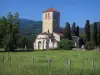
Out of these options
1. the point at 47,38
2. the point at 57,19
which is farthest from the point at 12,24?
the point at 57,19

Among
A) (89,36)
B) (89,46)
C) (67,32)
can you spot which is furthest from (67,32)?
(89,46)

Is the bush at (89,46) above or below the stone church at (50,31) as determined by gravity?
below

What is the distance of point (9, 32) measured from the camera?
150 feet

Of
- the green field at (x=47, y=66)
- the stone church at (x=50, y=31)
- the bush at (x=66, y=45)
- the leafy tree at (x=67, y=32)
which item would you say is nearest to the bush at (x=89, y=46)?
the bush at (x=66, y=45)

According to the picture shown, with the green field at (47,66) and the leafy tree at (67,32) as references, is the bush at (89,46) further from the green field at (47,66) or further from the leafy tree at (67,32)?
the green field at (47,66)

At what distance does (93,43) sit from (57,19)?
42454mm

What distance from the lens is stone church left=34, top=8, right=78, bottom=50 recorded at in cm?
12281

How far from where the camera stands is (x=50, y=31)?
446 ft

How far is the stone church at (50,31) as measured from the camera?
123 metres

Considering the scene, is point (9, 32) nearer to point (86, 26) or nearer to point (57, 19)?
point (86, 26)

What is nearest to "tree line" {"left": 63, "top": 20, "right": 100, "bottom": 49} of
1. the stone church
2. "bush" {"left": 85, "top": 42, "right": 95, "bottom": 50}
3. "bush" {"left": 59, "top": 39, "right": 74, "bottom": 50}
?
"bush" {"left": 85, "top": 42, "right": 95, "bottom": 50}

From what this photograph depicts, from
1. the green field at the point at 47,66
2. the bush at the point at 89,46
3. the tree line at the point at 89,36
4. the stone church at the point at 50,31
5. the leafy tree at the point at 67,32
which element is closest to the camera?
the green field at the point at 47,66

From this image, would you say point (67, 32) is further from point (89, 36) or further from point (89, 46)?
point (89, 46)

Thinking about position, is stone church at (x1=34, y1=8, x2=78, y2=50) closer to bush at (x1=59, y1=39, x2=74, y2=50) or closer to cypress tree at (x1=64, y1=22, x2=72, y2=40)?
cypress tree at (x1=64, y1=22, x2=72, y2=40)
